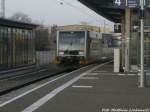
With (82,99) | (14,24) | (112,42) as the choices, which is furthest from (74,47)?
(82,99)

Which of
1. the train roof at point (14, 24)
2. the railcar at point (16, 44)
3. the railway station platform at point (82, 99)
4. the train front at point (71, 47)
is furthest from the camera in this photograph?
the train front at point (71, 47)

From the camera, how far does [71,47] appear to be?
38.7 m

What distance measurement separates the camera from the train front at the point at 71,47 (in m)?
38.3

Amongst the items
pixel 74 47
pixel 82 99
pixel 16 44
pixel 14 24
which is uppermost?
pixel 14 24

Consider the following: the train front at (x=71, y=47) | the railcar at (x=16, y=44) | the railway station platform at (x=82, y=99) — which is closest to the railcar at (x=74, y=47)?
the train front at (x=71, y=47)

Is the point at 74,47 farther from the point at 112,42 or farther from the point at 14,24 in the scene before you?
the point at 14,24

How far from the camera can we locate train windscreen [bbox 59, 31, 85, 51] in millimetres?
38688

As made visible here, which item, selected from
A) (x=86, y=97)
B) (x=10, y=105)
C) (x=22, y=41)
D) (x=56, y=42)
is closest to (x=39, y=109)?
(x=10, y=105)

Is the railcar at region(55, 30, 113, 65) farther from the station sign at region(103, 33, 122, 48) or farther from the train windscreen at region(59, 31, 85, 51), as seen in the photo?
the station sign at region(103, 33, 122, 48)

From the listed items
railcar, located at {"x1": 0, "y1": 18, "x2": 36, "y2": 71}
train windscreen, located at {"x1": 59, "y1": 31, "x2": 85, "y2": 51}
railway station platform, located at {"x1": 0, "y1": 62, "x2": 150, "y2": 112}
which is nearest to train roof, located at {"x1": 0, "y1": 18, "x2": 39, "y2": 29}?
railcar, located at {"x1": 0, "y1": 18, "x2": 36, "y2": 71}

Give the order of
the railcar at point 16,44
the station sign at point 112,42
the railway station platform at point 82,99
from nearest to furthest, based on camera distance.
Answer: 1. the railway station platform at point 82,99
2. the railcar at point 16,44
3. the station sign at point 112,42

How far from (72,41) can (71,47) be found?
0.52 meters

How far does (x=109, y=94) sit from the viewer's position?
17219 millimetres

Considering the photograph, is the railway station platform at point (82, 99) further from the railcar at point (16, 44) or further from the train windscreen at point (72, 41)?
the train windscreen at point (72, 41)
